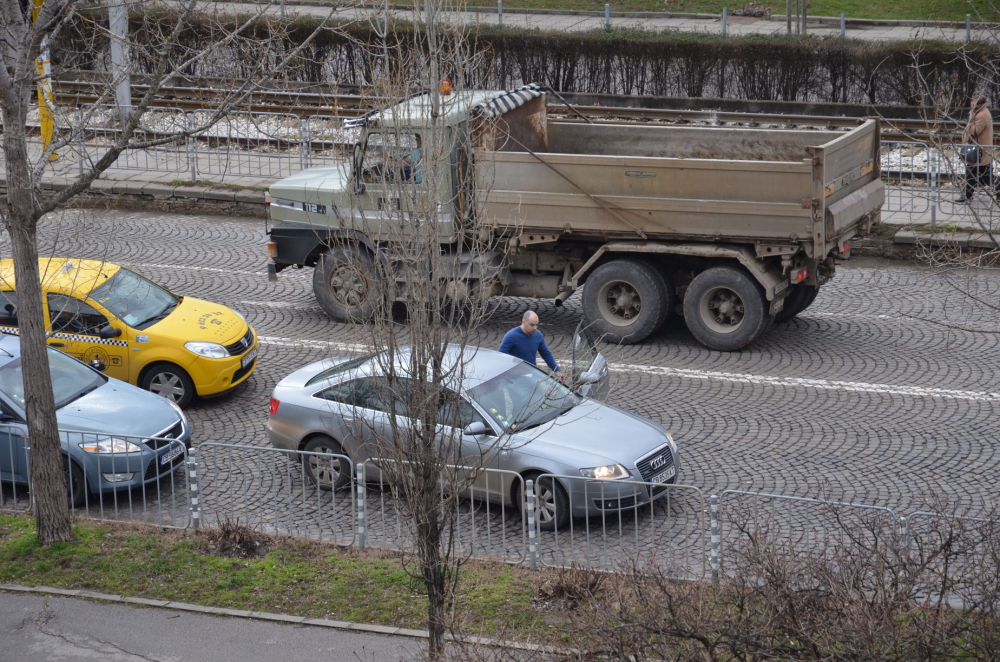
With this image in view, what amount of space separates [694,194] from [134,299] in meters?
6.33

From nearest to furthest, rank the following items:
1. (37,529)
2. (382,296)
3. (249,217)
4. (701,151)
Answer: (382,296)
(37,529)
(701,151)
(249,217)

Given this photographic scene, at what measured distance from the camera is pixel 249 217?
20.2 m

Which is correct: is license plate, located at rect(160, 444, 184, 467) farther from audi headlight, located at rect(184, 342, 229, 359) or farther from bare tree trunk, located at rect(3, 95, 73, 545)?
audi headlight, located at rect(184, 342, 229, 359)

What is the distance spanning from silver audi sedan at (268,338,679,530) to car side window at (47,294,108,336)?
2.73 m

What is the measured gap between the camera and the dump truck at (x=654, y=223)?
42.9 feet

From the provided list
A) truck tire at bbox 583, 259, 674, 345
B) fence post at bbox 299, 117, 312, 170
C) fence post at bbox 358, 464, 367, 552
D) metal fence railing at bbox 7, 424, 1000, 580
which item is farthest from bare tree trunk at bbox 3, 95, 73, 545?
fence post at bbox 299, 117, 312, 170

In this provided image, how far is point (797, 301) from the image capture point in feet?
47.9

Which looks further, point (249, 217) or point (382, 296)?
point (249, 217)

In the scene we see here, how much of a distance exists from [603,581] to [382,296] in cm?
298

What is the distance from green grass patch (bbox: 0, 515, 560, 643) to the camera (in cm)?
831

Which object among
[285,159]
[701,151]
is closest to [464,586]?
[701,151]

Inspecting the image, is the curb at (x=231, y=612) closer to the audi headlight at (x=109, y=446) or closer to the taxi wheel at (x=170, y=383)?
the audi headlight at (x=109, y=446)

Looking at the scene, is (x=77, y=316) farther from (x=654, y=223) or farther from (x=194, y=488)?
(x=654, y=223)

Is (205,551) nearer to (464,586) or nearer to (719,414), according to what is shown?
(464,586)
